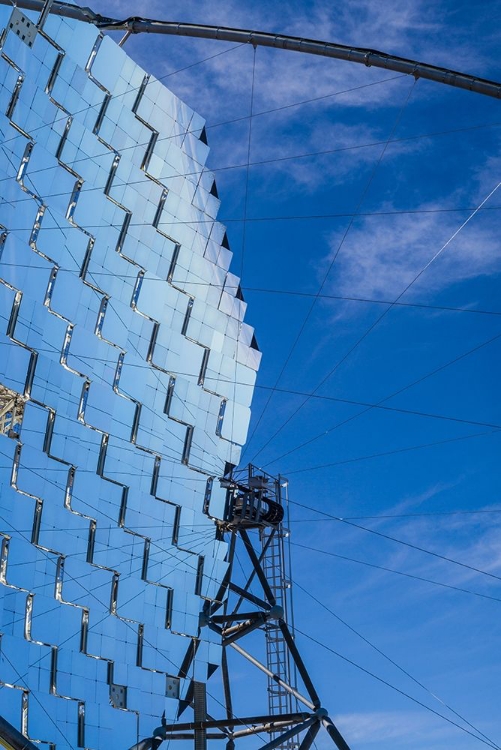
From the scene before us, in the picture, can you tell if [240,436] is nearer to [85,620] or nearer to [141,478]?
[141,478]

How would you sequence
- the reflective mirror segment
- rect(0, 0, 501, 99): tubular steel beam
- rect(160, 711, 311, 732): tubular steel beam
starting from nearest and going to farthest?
the reflective mirror segment → rect(0, 0, 501, 99): tubular steel beam → rect(160, 711, 311, 732): tubular steel beam

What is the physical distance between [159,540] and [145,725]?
3.49 m

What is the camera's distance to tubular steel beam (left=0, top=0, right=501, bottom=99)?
19766 millimetres

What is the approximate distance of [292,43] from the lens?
21344 millimetres

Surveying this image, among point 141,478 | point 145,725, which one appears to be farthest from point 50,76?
point 145,725

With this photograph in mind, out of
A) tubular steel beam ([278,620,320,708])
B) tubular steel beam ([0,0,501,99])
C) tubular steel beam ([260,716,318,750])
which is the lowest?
tubular steel beam ([260,716,318,750])

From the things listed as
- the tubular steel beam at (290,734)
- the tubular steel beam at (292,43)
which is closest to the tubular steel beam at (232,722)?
the tubular steel beam at (290,734)

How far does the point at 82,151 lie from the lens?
21578 mm

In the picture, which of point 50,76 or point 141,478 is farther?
point 141,478

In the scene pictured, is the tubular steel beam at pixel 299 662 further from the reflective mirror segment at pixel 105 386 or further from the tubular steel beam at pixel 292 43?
the tubular steel beam at pixel 292 43

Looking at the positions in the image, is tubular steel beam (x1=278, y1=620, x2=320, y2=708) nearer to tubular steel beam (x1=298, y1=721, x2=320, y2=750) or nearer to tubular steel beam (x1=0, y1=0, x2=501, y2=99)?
tubular steel beam (x1=298, y1=721, x2=320, y2=750)

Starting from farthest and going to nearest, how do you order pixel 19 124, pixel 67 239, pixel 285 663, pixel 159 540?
pixel 285 663 → pixel 159 540 → pixel 67 239 → pixel 19 124

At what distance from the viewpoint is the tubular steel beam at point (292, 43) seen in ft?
64.8

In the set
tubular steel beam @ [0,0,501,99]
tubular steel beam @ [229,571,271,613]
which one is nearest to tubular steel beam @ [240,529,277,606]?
tubular steel beam @ [229,571,271,613]
